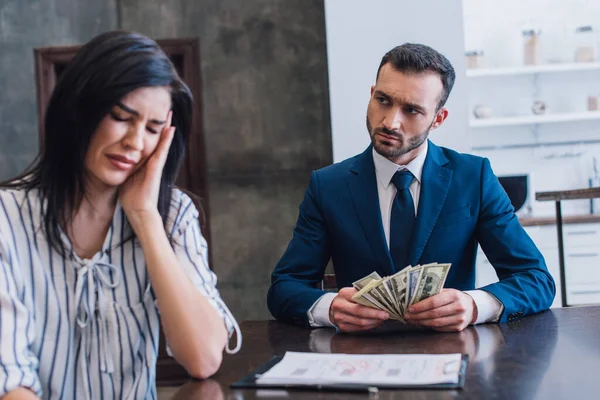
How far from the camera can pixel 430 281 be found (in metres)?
1.67

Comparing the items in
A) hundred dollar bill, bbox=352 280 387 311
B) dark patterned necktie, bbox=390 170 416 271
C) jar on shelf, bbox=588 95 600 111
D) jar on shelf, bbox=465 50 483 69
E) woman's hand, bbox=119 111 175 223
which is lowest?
hundred dollar bill, bbox=352 280 387 311

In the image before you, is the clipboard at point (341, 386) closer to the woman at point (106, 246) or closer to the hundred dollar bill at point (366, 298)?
the woman at point (106, 246)

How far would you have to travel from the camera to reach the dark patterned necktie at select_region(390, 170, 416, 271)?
2.10 meters

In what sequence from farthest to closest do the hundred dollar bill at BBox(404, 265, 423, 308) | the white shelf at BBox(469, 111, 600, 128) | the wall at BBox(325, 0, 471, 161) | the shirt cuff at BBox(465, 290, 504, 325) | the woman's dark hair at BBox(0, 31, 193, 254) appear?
the white shelf at BBox(469, 111, 600, 128), the wall at BBox(325, 0, 471, 161), the shirt cuff at BBox(465, 290, 504, 325), the hundred dollar bill at BBox(404, 265, 423, 308), the woman's dark hair at BBox(0, 31, 193, 254)

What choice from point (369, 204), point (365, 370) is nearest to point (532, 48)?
point (369, 204)

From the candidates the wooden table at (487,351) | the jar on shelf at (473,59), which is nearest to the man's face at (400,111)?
the wooden table at (487,351)

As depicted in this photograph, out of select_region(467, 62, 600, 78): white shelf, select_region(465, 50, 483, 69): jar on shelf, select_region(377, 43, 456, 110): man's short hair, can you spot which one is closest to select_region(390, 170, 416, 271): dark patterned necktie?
select_region(377, 43, 456, 110): man's short hair

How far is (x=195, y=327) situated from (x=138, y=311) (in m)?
0.15

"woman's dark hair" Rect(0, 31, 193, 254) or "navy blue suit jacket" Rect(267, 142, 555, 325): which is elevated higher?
"woman's dark hair" Rect(0, 31, 193, 254)

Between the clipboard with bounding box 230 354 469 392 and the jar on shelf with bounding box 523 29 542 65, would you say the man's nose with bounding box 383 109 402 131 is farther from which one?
the jar on shelf with bounding box 523 29 542 65

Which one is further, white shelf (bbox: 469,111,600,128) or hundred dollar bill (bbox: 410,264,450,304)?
white shelf (bbox: 469,111,600,128)

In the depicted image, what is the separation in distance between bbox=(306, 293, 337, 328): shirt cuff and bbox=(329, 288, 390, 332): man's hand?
2.6 inches

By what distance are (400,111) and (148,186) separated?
2.81 ft

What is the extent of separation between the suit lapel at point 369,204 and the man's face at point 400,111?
117 millimetres
